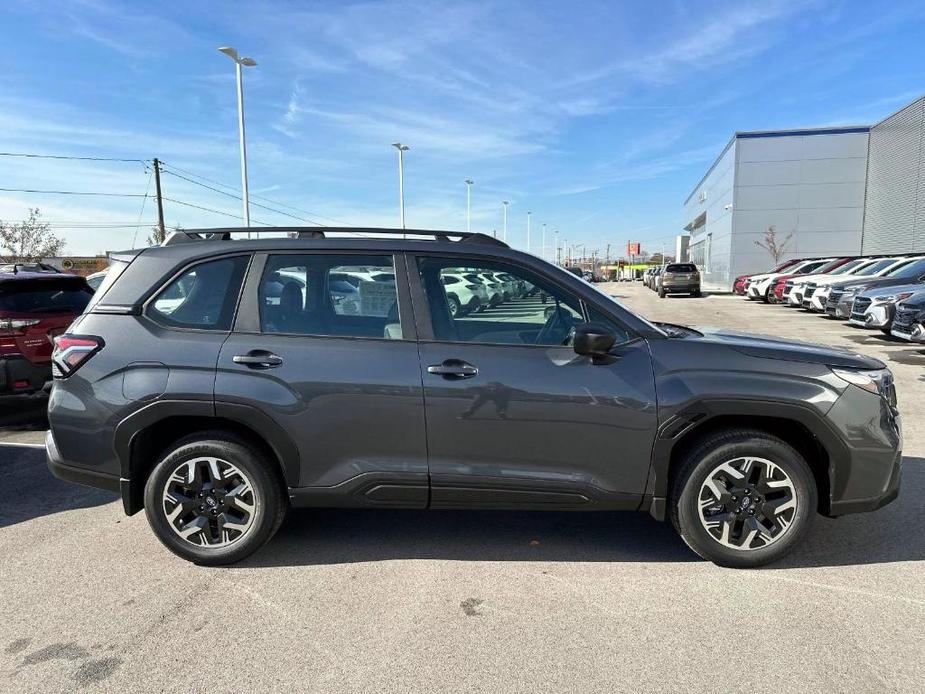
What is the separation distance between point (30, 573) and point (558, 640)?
2930 millimetres

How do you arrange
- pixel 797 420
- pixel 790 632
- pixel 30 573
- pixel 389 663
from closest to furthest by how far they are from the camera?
pixel 389 663
pixel 790 632
pixel 797 420
pixel 30 573

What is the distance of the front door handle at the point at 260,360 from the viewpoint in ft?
10.6

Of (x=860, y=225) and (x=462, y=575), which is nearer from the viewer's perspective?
(x=462, y=575)

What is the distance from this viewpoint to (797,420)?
3.13 meters

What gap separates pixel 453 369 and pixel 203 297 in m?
1.51

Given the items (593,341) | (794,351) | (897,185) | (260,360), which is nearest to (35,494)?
(260,360)

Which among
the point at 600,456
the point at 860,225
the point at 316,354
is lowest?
the point at 600,456

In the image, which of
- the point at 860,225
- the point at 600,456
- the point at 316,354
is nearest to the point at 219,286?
the point at 316,354

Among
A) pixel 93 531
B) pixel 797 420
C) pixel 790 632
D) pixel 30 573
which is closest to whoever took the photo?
pixel 790 632

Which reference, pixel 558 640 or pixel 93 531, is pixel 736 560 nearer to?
pixel 558 640

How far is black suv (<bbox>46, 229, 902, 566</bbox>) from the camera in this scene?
10.3 feet

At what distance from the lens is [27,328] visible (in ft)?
19.9

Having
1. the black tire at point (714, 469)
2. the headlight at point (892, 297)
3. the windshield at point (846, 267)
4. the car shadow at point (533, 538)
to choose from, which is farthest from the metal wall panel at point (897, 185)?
the black tire at point (714, 469)

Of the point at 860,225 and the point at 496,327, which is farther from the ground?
the point at 860,225
